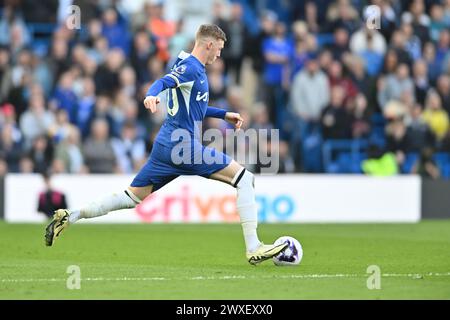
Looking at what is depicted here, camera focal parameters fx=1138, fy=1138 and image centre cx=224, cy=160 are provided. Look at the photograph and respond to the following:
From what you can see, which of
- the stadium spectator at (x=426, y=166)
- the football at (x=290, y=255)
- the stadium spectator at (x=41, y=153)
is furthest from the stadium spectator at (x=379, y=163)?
the football at (x=290, y=255)

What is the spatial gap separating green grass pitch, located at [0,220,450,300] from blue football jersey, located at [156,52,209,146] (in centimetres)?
141

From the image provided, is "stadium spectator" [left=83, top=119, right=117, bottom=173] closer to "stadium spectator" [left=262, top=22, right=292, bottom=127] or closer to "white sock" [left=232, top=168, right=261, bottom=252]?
"stadium spectator" [left=262, top=22, right=292, bottom=127]

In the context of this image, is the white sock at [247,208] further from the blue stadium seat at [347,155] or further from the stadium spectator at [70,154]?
the blue stadium seat at [347,155]

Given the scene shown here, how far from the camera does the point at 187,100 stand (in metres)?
11.6

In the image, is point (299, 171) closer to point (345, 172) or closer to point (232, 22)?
point (345, 172)

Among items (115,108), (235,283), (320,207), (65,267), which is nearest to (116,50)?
(115,108)

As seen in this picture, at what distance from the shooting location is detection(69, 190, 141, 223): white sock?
39.0 feet

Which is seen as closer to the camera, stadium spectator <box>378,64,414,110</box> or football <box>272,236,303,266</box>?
Result: football <box>272,236,303,266</box>

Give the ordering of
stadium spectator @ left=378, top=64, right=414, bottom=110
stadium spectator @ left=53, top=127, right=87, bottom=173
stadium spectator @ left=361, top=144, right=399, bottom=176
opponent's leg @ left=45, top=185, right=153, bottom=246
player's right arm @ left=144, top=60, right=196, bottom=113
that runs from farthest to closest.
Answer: stadium spectator @ left=378, top=64, right=414, bottom=110 → stadium spectator @ left=361, top=144, right=399, bottom=176 → stadium spectator @ left=53, top=127, right=87, bottom=173 → opponent's leg @ left=45, top=185, right=153, bottom=246 → player's right arm @ left=144, top=60, right=196, bottom=113

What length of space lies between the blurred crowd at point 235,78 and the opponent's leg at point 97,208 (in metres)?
9.02

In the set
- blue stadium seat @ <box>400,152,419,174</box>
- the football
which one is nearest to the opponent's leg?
the football

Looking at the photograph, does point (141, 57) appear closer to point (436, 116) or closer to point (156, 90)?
point (436, 116)

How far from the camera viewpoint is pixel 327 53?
2369 centimetres

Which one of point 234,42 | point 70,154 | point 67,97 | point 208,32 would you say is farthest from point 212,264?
point 234,42
